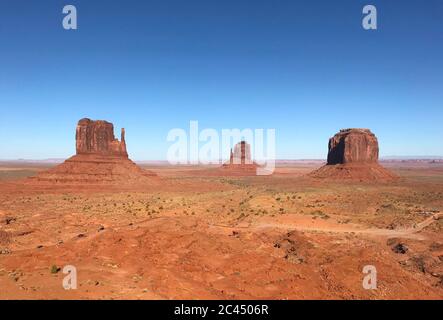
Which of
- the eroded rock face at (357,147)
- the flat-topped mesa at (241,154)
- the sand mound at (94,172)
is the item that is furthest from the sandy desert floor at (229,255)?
the flat-topped mesa at (241,154)

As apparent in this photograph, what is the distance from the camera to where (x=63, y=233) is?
2556cm

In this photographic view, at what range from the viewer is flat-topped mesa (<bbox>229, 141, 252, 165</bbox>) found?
469 feet

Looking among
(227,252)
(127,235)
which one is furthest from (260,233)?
(127,235)

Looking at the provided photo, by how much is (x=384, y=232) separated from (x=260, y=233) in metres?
10.8

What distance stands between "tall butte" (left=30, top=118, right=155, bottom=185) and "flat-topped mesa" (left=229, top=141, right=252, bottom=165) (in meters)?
68.0

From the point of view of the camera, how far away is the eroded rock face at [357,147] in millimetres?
88250

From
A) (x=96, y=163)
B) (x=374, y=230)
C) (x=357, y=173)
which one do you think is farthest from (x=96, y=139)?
(x=357, y=173)

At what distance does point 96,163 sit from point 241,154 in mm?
81661

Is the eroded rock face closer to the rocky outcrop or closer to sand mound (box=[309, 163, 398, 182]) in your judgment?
sand mound (box=[309, 163, 398, 182])

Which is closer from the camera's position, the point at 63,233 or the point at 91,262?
the point at 91,262

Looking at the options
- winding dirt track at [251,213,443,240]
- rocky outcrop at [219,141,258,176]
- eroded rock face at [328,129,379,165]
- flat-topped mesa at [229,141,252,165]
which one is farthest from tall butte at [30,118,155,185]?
flat-topped mesa at [229,141,252,165]

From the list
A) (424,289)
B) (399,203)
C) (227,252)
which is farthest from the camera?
(399,203)

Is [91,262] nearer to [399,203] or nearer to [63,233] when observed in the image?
[63,233]

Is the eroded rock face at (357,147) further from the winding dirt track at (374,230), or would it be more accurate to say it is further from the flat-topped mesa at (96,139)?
the flat-topped mesa at (96,139)
